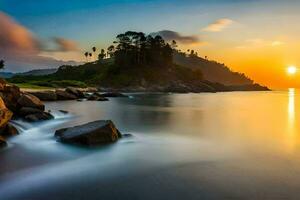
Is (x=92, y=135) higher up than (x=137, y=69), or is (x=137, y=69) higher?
(x=137, y=69)

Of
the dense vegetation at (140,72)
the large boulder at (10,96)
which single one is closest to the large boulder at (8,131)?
the large boulder at (10,96)

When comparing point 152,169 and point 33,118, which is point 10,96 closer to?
point 33,118

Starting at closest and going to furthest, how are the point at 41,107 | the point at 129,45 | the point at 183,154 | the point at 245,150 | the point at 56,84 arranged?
1. the point at 183,154
2. the point at 245,150
3. the point at 41,107
4. the point at 56,84
5. the point at 129,45

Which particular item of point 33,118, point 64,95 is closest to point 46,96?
point 64,95

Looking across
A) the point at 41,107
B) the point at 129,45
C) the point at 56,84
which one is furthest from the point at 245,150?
the point at 129,45

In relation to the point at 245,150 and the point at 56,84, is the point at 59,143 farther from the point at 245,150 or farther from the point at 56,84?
the point at 56,84

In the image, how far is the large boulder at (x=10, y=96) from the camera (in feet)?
105

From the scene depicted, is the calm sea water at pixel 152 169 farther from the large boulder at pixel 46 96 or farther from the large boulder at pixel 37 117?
the large boulder at pixel 46 96

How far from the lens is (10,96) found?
109 ft

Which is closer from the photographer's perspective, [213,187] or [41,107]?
[213,187]

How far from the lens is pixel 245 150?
20.7 meters

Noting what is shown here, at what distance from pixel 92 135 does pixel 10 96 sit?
16.5 metres

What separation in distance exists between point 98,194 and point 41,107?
26.7 meters

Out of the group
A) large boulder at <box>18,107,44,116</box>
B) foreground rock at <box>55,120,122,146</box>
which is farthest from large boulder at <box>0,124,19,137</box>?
large boulder at <box>18,107,44,116</box>
